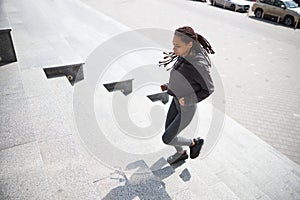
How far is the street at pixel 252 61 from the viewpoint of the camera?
5.55 metres

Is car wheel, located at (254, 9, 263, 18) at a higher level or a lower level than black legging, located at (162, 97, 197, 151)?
lower

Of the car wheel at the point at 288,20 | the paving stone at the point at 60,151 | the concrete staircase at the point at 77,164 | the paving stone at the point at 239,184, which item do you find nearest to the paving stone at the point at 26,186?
the concrete staircase at the point at 77,164

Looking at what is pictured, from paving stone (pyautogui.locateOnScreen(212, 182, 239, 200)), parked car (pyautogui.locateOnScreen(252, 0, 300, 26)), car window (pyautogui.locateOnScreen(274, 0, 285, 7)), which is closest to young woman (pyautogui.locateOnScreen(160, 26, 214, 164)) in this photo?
paving stone (pyautogui.locateOnScreen(212, 182, 239, 200))

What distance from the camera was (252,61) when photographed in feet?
30.4

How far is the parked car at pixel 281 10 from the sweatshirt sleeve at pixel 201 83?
15485mm

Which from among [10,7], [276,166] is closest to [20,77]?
[276,166]

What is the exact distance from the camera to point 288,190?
3.60m

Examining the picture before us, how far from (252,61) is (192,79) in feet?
24.6

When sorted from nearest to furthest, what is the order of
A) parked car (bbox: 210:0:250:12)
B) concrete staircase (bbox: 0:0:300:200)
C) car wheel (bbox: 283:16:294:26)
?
concrete staircase (bbox: 0:0:300:200), car wheel (bbox: 283:16:294:26), parked car (bbox: 210:0:250:12)

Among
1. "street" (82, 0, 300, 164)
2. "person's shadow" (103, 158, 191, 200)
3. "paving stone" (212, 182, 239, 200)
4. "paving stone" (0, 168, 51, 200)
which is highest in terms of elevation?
"paving stone" (0, 168, 51, 200)

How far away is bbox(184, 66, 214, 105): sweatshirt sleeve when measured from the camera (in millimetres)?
2707

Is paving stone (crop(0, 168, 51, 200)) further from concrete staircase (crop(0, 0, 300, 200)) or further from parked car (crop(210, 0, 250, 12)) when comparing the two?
parked car (crop(210, 0, 250, 12))

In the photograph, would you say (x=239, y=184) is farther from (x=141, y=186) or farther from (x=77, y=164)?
(x=77, y=164)

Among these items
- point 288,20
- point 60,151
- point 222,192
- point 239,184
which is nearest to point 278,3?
point 288,20
